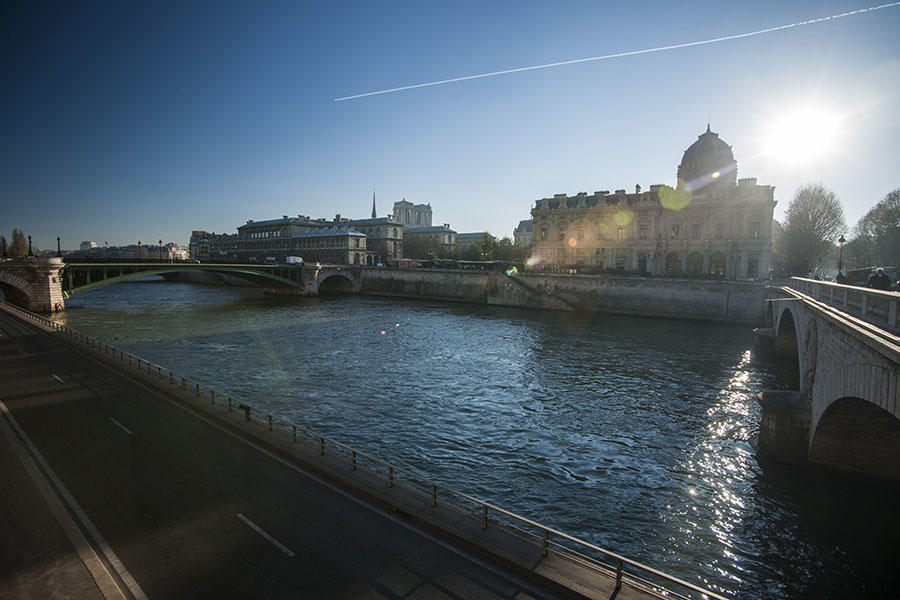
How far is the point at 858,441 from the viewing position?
13039 millimetres

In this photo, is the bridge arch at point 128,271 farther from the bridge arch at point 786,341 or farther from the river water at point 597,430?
the bridge arch at point 786,341

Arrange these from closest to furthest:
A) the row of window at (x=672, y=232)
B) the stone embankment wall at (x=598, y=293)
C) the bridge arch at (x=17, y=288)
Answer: the bridge arch at (x=17, y=288)
the stone embankment wall at (x=598, y=293)
the row of window at (x=672, y=232)

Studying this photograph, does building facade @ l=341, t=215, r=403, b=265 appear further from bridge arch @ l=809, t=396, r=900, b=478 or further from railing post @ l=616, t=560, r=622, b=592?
railing post @ l=616, t=560, r=622, b=592

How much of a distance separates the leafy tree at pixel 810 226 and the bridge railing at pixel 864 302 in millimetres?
53947

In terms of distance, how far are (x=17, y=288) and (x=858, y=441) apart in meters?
67.2

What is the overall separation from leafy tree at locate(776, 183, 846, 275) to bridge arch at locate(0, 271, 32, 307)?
3669 inches

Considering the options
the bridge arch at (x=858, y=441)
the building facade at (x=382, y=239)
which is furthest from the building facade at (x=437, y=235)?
the bridge arch at (x=858, y=441)

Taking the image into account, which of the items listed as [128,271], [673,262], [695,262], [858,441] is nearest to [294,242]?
[128,271]

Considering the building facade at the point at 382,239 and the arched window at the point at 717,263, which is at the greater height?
the building facade at the point at 382,239

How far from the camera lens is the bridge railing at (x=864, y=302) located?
29.0ft

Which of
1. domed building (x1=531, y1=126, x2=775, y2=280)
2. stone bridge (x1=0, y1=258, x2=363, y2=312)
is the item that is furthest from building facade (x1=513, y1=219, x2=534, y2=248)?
stone bridge (x1=0, y1=258, x2=363, y2=312)

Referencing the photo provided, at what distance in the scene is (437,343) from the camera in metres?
36.1

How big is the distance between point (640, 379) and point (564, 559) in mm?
19452

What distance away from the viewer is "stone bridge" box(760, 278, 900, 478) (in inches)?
332
